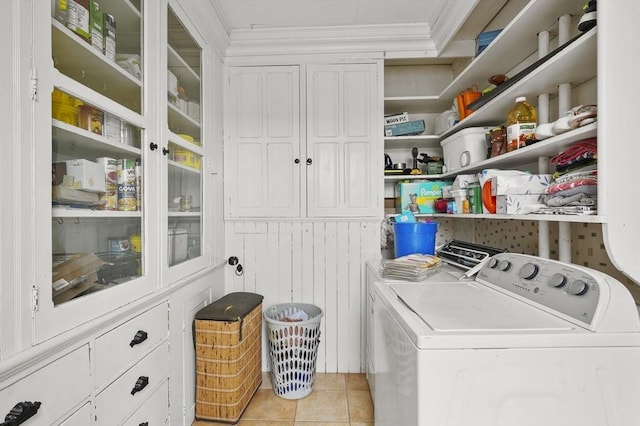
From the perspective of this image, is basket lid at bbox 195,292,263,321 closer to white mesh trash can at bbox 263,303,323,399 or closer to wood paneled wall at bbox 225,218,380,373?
white mesh trash can at bbox 263,303,323,399

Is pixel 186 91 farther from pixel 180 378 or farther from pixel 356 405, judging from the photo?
pixel 356 405

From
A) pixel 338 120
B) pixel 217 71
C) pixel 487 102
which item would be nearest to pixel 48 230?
pixel 217 71

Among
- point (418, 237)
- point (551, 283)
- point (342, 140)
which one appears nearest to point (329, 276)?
point (418, 237)

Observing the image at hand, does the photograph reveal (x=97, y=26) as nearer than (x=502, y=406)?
No

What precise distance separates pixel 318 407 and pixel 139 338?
115cm

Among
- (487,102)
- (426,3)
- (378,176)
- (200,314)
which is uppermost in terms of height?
(426,3)

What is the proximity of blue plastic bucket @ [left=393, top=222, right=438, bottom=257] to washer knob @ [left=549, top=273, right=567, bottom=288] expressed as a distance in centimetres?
87

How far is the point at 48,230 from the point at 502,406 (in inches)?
53.5

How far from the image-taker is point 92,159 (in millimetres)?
1093

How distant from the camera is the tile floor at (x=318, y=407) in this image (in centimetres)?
169

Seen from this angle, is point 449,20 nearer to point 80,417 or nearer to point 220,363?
point 220,363

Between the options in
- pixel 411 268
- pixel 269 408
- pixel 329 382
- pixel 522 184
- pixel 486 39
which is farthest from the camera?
pixel 329 382

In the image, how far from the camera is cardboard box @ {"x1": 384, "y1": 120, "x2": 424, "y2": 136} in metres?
2.26

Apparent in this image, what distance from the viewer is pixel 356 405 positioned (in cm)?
182
